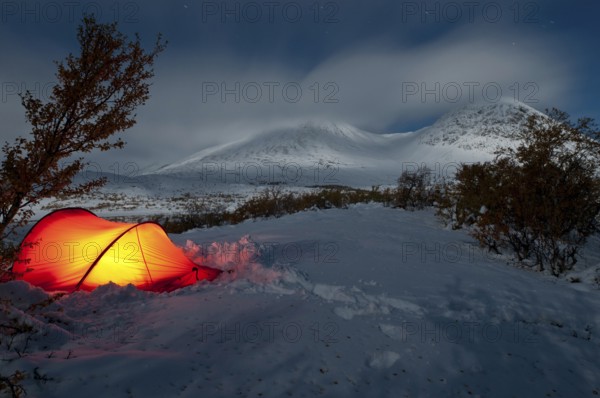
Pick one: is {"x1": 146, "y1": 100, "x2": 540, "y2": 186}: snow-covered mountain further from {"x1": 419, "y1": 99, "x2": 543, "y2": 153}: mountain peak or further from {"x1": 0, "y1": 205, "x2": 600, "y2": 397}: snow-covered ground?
{"x1": 0, "y1": 205, "x2": 600, "y2": 397}: snow-covered ground

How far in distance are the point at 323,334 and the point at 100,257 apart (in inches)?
151

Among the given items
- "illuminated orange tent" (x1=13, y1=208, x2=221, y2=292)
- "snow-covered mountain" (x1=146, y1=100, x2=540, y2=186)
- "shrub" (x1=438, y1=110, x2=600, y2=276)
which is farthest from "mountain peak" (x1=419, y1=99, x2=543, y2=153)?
"illuminated orange tent" (x1=13, y1=208, x2=221, y2=292)

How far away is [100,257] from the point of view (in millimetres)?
5168

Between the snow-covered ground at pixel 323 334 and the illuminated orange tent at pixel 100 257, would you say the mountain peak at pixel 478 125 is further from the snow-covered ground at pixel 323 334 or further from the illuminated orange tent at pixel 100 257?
the illuminated orange tent at pixel 100 257

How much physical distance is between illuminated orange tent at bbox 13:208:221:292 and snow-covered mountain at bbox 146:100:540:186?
7490 centimetres

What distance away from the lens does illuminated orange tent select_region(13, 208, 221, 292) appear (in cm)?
507

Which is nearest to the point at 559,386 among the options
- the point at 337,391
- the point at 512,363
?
the point at 512,363

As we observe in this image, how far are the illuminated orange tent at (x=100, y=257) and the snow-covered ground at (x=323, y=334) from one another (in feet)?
2.30

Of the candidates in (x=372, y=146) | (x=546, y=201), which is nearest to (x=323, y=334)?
(x=546, y=201)

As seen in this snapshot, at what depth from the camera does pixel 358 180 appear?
71.9 metres

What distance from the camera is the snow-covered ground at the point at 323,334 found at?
101 inches

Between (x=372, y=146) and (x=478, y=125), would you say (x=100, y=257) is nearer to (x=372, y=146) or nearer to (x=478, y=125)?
(x=372, y=146)

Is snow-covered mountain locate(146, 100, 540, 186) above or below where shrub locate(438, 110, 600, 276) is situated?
above

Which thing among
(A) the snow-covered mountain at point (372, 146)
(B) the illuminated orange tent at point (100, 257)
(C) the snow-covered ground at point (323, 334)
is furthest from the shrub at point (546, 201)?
(A) the snow-covered mountain at point (372, 146)
